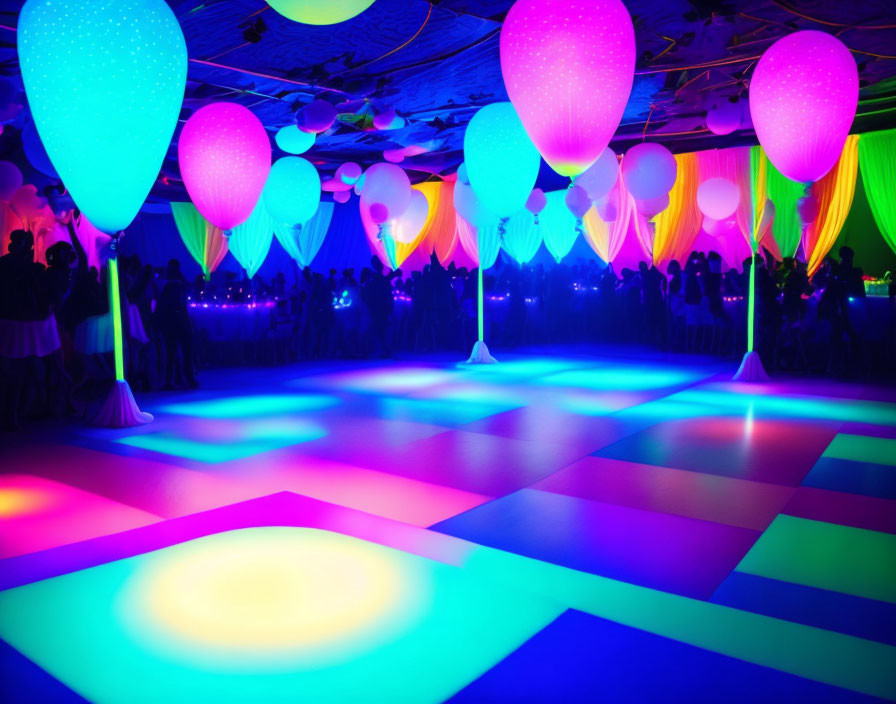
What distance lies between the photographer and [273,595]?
7.01ft

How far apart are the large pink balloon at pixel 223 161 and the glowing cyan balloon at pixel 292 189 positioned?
2.06 meters

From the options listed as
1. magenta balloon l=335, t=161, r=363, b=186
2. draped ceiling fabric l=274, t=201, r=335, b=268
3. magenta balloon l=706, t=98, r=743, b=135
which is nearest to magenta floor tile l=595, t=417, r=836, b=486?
magenta balloon l=706, t=98, r=743, b=135

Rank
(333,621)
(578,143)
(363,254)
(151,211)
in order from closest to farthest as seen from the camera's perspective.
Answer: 1. (333,621)
2. (578,143)
3. (151,211)
4. (363,254)

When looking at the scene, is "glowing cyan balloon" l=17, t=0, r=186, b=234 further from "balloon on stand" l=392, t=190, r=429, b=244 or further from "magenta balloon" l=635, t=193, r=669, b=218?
"magenta balloon" l=635, t=193, r=669, b=218

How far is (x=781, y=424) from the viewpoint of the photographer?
512 centimetres

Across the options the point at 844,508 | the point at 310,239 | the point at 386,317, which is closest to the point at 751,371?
the point at 844,508

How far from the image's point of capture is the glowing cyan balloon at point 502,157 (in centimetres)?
559

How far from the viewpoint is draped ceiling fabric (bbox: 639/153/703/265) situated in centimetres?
1234

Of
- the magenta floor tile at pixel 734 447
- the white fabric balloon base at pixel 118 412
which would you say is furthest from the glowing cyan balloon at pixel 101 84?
the magenta floor tile at pixel 734 447

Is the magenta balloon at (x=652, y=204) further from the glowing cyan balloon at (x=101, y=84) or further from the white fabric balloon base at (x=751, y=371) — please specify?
the glowing cyan balloon at (x=101, y=84)

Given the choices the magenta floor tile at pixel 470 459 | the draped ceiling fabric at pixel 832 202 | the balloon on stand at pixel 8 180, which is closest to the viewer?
the magenta floor tile at pixel 470 459

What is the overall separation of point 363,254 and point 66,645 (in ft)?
51.8

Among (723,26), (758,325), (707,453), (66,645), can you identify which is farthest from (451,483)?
(758,325)

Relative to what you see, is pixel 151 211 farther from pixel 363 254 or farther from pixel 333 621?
pixel 333 621
